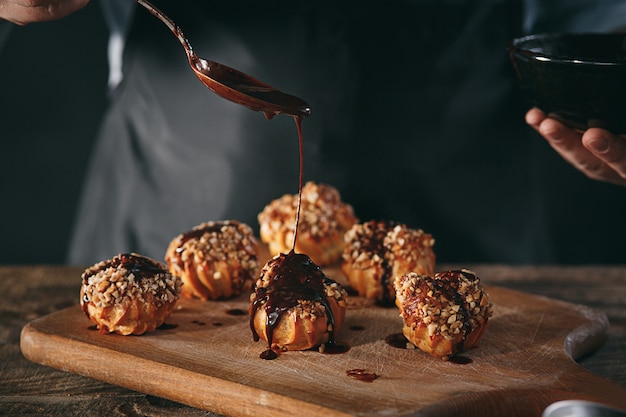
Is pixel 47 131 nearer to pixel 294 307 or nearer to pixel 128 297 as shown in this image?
pixel 128 297

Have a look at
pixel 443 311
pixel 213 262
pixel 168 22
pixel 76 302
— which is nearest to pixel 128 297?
pixel 213 262

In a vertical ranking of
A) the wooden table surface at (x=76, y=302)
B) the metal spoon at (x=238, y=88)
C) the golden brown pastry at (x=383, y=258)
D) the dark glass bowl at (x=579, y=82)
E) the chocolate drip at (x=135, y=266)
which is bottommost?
the wooden table surface at (x=76, y=302)

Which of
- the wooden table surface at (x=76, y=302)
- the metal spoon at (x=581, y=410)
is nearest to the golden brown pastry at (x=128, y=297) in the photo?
the wooden table surface at (x=76, y=302)

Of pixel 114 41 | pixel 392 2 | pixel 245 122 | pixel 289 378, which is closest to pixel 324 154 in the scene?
pixel 245 122

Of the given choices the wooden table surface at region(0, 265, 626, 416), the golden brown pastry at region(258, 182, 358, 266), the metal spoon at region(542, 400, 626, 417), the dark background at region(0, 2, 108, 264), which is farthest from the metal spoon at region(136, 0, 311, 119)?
the dark background at region(0, 2, 108, 264)

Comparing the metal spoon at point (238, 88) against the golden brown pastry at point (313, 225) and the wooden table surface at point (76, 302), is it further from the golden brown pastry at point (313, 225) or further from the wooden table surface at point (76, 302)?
the wooden table surface at point (76, 302)

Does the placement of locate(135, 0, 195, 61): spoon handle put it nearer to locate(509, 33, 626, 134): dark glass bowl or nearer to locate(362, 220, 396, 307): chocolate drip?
locate(362, 220, 396, 307): chocolate drip
